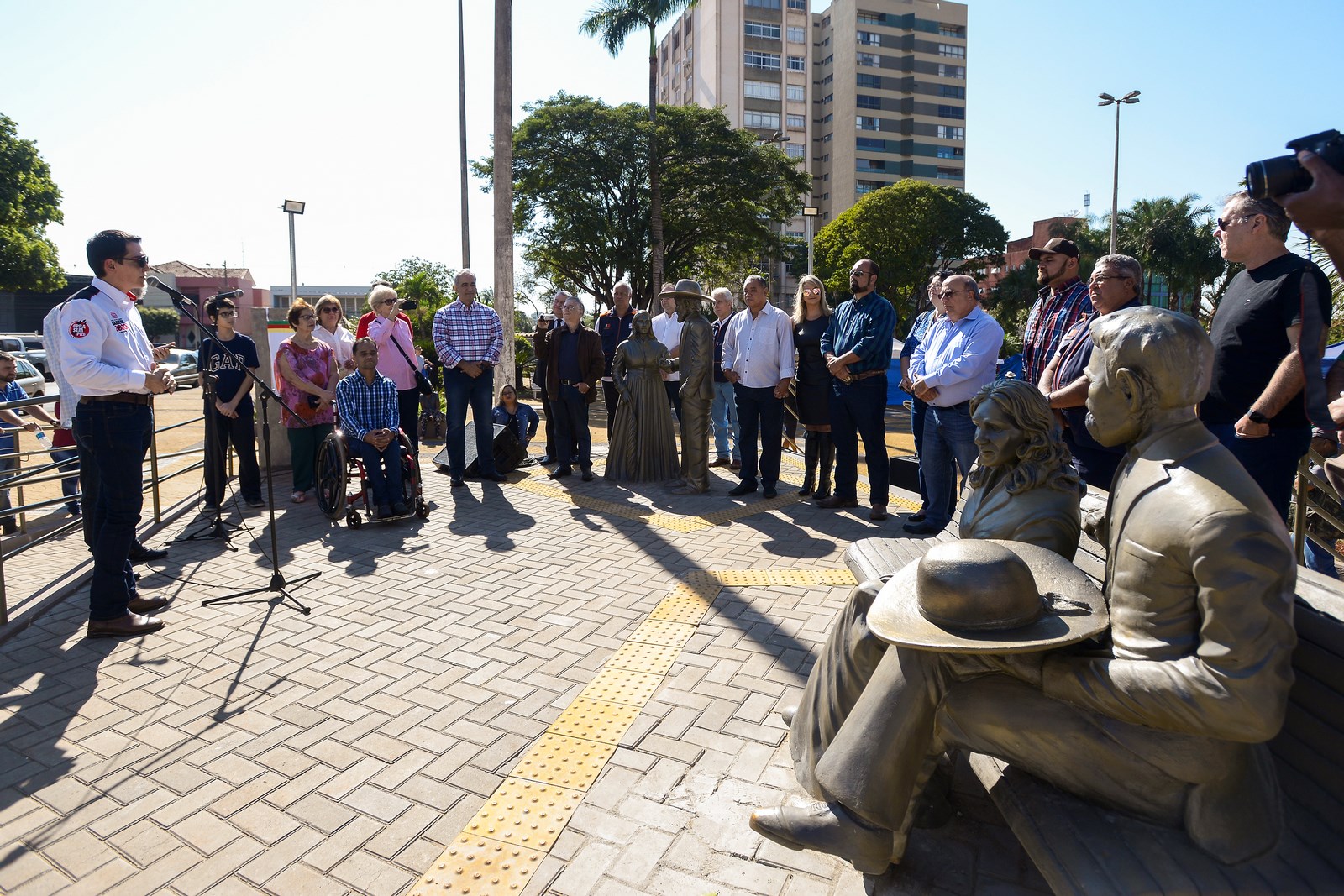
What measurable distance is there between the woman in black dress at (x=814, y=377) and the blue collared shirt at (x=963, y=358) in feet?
5.03

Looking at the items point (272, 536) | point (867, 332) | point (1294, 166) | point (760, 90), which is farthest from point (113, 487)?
point (760, 90)

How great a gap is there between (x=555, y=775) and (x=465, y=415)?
620 centimetres

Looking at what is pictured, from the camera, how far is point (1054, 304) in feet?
16.5

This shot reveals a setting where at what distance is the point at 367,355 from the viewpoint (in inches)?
275

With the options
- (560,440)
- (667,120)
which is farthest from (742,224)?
(560,440)

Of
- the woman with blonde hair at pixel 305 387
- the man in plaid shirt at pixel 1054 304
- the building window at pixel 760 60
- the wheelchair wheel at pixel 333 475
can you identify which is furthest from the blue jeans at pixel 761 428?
the building window at pixel 760 60

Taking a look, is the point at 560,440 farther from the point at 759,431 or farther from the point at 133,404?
the point at 133,404

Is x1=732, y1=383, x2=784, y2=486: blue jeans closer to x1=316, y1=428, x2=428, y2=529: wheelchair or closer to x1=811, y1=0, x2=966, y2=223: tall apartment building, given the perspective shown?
x1=316, y1=428, x2=428, y2=529: wheelchair

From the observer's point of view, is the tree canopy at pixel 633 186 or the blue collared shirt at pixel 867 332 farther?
the tree canopy at pixel 633 186

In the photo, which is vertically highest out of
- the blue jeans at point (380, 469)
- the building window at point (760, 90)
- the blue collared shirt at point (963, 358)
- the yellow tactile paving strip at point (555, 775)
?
the building window at point (760, 90)

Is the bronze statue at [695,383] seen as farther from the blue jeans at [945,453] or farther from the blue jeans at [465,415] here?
the blue jeans at [945,453]

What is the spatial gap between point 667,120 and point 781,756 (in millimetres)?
31977

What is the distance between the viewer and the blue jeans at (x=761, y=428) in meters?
7.63

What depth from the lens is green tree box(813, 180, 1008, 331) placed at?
47781mm
